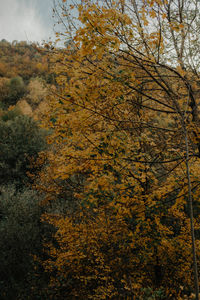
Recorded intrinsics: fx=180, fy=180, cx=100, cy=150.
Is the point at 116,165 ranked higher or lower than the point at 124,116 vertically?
lower

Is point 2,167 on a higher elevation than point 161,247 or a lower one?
higher

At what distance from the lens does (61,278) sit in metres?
7.05

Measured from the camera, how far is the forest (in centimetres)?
288

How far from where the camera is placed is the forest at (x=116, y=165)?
288cm

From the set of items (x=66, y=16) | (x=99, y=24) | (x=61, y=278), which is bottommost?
(x=61, y=278)

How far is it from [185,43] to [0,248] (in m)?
10.2

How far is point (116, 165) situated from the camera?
366cm

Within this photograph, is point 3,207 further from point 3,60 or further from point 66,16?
point 3,60

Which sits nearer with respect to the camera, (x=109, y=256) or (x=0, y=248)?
(x=109, y=256)

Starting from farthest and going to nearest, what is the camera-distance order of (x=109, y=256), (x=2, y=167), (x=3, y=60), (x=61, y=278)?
1. (x=3, y=60)
2. (x=2, y=167)
3. (x=61, y=278)
4. (x=109, y=256)

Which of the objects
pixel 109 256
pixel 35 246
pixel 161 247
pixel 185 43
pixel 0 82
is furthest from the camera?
pixel 0 82

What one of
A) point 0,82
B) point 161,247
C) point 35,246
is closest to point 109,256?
point 161,247

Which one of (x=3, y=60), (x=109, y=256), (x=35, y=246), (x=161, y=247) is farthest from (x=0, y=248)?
(x=3, y=60)

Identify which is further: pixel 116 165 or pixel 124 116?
pixel 124 116
